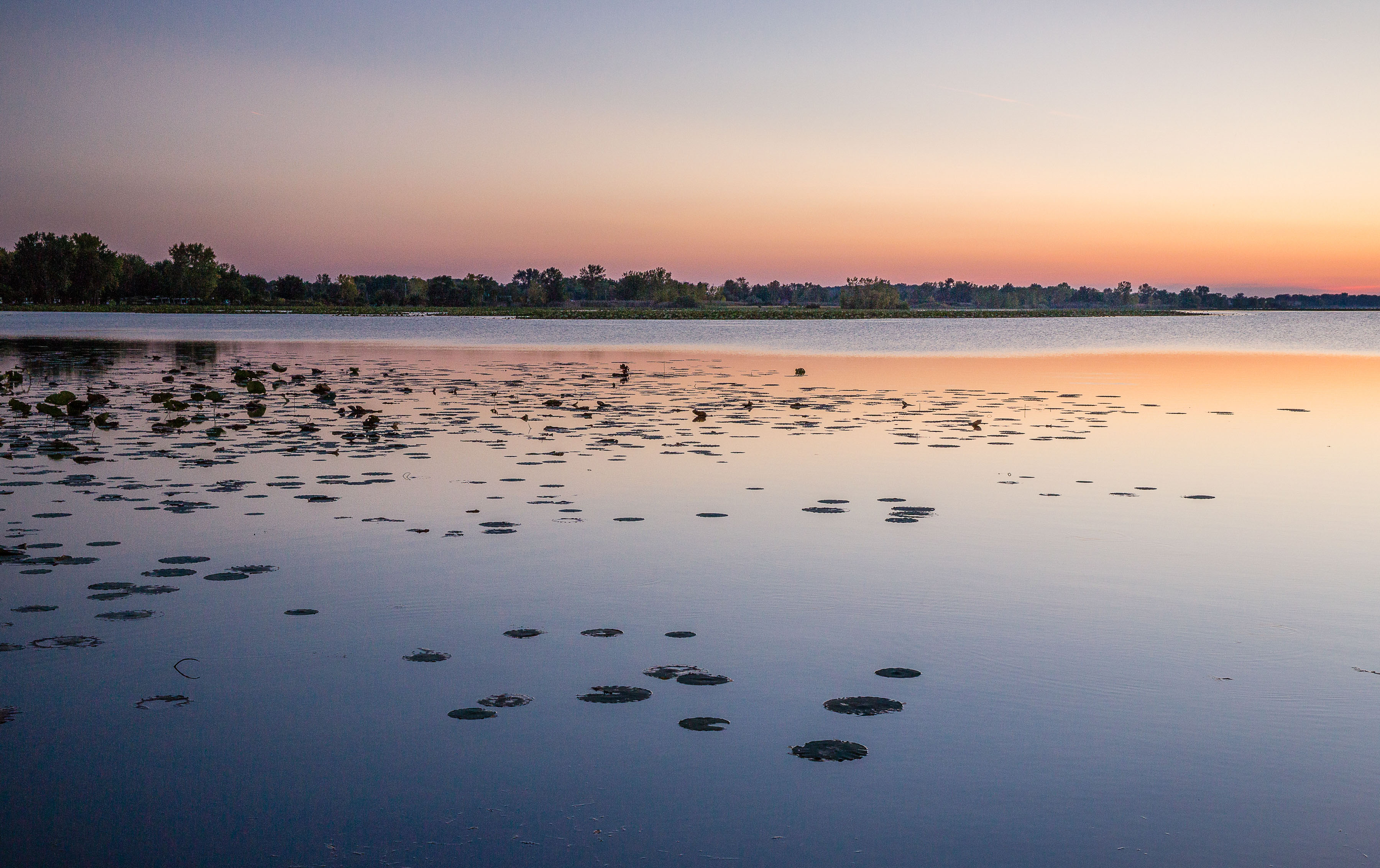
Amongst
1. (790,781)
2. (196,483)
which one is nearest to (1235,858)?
(790,781)

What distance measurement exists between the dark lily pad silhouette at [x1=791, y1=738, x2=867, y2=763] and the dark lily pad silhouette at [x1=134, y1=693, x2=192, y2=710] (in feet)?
9.40

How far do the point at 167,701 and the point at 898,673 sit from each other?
140 inches

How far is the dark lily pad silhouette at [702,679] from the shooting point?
17.1 feet

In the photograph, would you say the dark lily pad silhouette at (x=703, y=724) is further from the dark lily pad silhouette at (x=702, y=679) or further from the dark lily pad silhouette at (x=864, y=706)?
the dark lily pad silhouette at (x=864, y=706)

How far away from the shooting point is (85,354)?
3622 centimetres

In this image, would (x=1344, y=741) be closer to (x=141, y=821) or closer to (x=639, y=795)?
(x=639, y=795)

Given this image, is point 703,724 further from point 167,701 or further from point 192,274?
point 192,274

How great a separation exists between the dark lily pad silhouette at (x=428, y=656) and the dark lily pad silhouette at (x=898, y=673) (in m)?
2.27

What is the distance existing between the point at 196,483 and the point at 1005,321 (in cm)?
11519

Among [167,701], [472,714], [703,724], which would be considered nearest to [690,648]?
[703,724]

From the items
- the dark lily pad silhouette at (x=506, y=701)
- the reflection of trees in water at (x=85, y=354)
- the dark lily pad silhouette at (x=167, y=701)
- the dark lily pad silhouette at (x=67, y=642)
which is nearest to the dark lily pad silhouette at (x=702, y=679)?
the dark lily pad silhouette at (x=506, y=701)

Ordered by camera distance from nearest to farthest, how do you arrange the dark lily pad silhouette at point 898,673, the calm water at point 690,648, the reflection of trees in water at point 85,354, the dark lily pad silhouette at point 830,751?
the calm water at point 690,648, the dark lily pad silhouette at point 830,751, the dark lily pad silhouette at point 898,673, the reflection of trees in water at point 85,354

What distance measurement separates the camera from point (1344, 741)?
4594 mm

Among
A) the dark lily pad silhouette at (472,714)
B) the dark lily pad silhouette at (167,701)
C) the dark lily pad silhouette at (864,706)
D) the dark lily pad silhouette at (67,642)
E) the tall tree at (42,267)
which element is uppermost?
the tall tree at (42,267)
